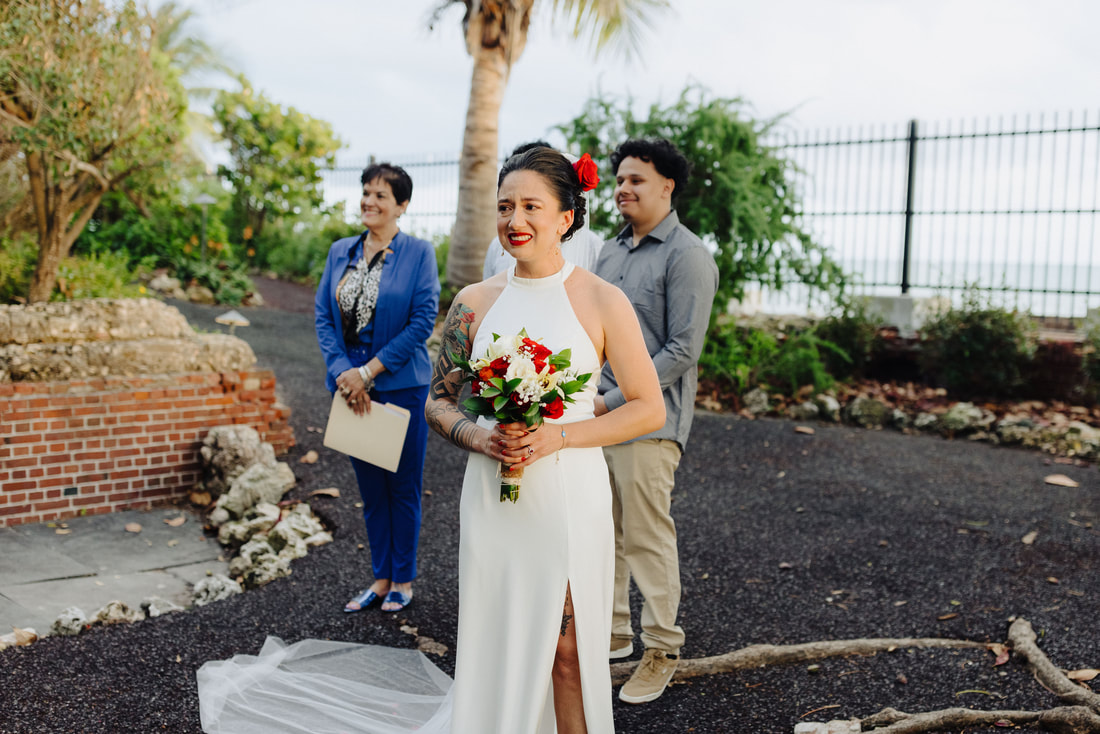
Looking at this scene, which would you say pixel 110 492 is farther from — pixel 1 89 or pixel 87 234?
pixel 87 234

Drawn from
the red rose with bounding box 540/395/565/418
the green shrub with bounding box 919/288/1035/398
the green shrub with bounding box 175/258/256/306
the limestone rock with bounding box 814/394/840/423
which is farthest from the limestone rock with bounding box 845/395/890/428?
the green shrub with bounding box 175/258/256/306

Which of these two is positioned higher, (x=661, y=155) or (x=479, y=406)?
(x=661, y=155)

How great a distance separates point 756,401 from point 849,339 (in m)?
1.73

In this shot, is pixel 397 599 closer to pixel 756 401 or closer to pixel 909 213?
pixel 756 401

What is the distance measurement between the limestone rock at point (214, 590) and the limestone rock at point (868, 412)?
6.46 meters

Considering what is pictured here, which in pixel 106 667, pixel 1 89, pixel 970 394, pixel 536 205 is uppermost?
pixel 1 89

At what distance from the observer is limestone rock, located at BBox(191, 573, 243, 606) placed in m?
4.81

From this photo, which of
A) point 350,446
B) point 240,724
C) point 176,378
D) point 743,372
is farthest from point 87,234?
point 240,724

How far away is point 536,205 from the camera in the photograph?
2.51 metres

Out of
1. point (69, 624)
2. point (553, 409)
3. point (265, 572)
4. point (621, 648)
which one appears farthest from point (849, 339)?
point (553, 409)

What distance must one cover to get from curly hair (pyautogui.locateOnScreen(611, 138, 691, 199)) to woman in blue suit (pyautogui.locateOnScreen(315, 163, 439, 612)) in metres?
1.21

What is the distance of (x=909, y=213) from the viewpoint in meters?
11.0

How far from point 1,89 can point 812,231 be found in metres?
8.72

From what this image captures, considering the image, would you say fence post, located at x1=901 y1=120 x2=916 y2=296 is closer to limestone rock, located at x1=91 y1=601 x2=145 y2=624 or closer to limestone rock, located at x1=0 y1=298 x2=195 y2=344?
limestone rock, located at x1=0 y1=298 x2=195 y2=344
